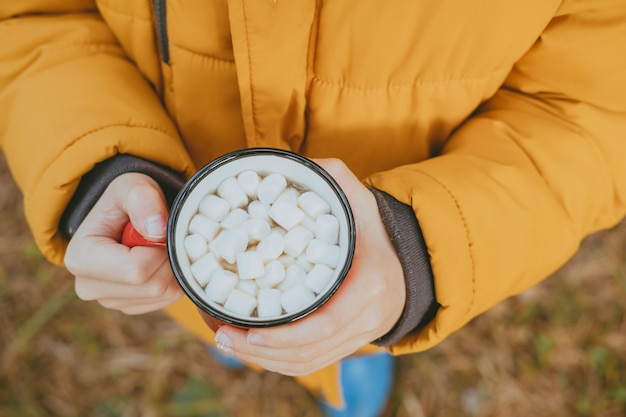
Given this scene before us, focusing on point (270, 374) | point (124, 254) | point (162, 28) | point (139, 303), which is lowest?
point (270, 374)

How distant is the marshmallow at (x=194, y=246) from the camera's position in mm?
594

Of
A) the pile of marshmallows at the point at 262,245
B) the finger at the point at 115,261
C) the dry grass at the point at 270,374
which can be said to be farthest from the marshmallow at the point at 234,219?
the dry grass at the point at 270,374

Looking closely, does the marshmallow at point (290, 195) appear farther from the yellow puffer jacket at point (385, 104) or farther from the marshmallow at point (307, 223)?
the yellow puffer jacket at point (385, 104)

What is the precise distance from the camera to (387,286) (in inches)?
25.9

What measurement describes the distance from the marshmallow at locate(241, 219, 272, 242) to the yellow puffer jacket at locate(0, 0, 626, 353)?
187 millimetres

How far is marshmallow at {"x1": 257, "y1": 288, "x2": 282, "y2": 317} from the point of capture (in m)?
0.57

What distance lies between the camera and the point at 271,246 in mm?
593

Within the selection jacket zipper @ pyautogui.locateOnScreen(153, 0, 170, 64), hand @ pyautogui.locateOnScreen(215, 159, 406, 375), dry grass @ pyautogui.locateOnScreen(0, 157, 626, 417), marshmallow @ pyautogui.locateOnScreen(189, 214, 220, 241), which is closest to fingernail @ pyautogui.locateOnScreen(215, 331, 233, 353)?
hand @ pyautogui.locateOnScreen(215, 159, 406, 375)

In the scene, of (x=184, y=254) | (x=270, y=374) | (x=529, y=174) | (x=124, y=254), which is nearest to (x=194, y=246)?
(x=184, y=254)

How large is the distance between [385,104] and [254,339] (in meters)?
0.39

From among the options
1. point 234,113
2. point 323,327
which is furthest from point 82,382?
point 323,327

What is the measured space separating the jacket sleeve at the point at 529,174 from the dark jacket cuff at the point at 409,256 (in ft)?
0.04

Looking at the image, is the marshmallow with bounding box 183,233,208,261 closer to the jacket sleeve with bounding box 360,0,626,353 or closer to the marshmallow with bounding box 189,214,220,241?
the marshmallow with bounding box 189,214,220,241

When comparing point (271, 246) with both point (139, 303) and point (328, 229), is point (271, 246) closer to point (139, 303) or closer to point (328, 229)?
point (328, 229)
